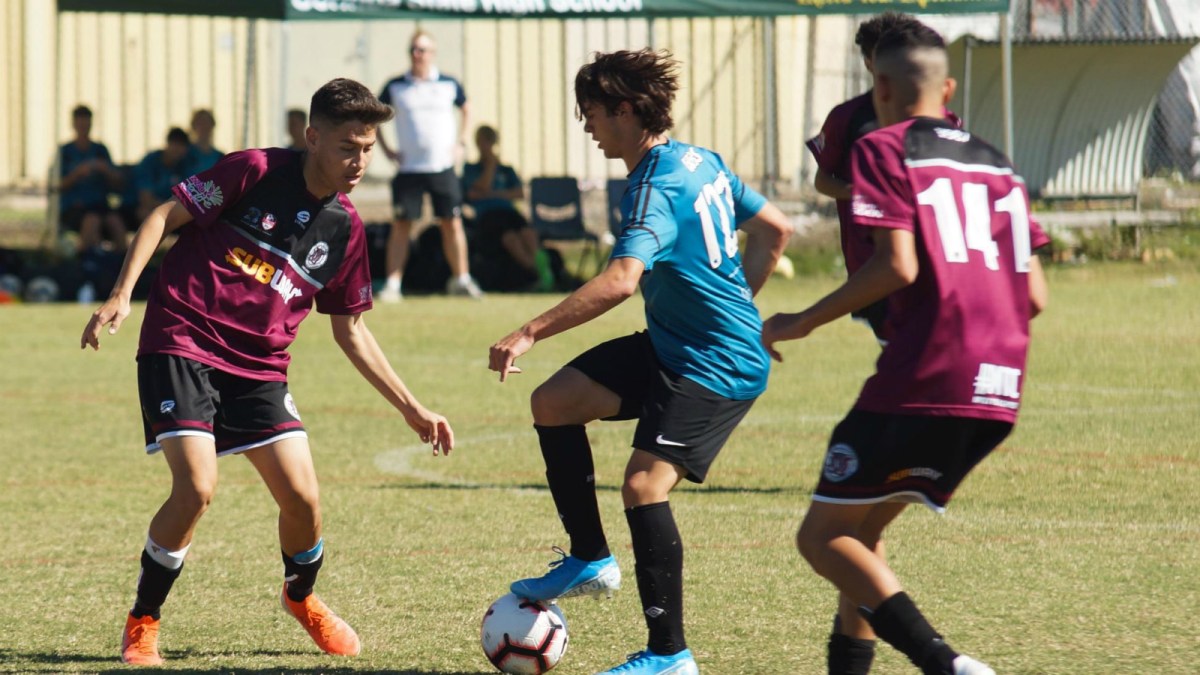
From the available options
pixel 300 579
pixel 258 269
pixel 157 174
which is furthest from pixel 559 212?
pixel 300 579

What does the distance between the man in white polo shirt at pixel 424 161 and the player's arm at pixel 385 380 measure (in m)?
9.26

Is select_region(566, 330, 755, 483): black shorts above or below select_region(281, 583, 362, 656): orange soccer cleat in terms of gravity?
above

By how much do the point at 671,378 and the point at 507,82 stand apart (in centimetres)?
1770

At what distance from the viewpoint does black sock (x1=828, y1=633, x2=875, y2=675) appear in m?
4.11

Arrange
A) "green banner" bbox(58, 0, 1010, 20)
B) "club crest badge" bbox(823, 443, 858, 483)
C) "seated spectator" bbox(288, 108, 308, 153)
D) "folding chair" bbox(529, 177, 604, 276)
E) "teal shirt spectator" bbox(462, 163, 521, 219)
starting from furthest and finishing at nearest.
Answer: "folding chair" bbox(529, 177, 604, 276) < "teal shirt spectator" bbox(462, 163, 521, 219) < "seated spectator" bbox(288, 108, 308, 153) < "green banner" bbox(58, 0, 1010, 20) < "club crest badge" bbox(823, 443, 858, 483)

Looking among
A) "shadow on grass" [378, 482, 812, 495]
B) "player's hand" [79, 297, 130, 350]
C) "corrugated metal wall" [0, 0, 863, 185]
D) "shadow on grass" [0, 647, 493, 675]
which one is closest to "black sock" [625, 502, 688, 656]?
"shadow on grass" [0, 647, 493, 675]

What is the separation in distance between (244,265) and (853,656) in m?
2.06

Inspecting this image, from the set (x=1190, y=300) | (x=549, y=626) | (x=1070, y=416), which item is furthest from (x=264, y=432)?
(x=1190, y=300)

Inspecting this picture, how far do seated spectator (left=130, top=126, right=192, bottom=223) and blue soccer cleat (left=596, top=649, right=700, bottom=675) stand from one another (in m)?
12.0

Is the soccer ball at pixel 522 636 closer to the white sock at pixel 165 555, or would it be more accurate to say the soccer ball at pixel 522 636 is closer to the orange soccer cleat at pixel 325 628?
the orange soccer cleat at pixel 325 628

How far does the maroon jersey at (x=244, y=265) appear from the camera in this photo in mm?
4848

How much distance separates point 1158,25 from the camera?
18.0 metres

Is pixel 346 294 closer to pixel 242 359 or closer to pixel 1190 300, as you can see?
pixel 242 359

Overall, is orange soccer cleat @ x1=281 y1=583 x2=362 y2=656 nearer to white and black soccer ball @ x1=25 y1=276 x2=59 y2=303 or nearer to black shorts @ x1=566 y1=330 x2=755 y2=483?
black shorts @ x1=566 y1=330 x2=755 y2=483
